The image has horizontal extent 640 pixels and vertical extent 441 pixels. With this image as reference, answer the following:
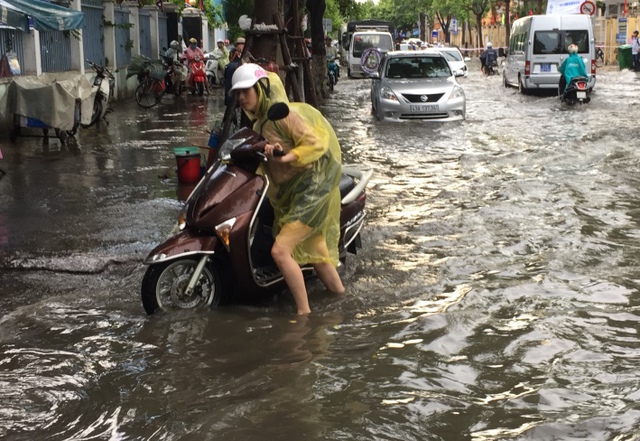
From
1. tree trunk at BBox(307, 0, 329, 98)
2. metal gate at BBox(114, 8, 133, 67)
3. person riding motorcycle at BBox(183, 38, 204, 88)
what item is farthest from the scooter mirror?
person riding motorcycle at BBox(183, 38, 204, 88)

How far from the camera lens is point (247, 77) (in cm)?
531

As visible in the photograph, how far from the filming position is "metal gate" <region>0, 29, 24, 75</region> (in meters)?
15.7

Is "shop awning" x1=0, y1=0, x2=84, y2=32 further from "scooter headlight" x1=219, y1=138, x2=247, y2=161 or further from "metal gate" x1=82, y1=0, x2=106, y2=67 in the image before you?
"scooter headlight" x1=219, y1=138, x2=247, y2=161

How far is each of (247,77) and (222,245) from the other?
102cm

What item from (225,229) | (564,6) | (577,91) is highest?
(564,6)

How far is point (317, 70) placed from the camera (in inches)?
1008

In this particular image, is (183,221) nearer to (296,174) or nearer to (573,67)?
(296,174)

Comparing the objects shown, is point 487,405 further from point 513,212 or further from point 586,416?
point 513,212

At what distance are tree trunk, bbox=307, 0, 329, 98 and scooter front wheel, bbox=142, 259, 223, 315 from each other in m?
19.7

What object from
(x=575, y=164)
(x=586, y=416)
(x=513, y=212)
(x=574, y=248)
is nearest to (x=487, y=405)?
(x=586, y=416)

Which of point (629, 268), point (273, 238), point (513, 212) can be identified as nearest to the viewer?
point (273, 238)

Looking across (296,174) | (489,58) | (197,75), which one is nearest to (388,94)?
(197,75)

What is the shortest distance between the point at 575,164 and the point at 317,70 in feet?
46.6

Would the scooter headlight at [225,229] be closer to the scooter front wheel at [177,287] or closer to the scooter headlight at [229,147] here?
the scooter front wheel at [177,287]
